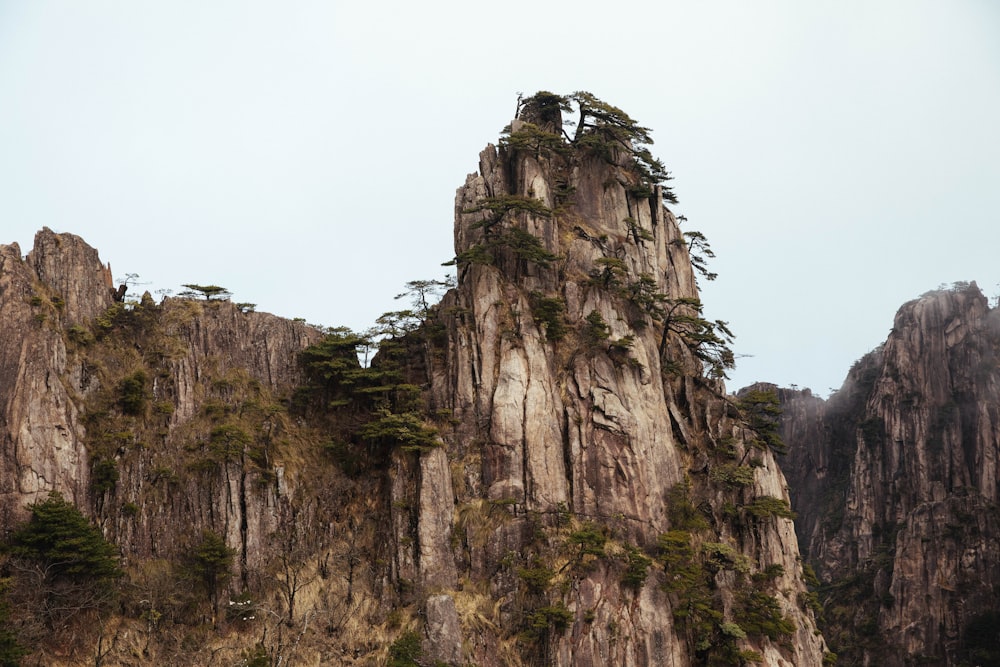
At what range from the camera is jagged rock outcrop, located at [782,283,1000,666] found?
89.9 m

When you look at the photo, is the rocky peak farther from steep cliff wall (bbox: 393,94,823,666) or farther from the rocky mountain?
steep cliff wall (bbox: 393,94,823,666)

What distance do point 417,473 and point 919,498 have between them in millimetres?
75824

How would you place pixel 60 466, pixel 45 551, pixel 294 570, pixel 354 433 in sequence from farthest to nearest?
pixel 354 433, pixel 294 570, pixel 60 466, pixel 45 551

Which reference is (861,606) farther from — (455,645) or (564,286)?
(455,645)

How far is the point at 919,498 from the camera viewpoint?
10106 centimetres

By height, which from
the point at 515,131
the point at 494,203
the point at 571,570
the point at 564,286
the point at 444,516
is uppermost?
the point at 515,131

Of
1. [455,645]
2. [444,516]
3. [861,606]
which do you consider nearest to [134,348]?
[444,516]

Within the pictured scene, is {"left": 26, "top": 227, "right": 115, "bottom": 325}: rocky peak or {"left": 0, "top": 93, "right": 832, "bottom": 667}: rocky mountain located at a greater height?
{"left": 26, "top": 227, "right": 115, "bottom": 325}: rocky peak

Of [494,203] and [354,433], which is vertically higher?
[494,203]

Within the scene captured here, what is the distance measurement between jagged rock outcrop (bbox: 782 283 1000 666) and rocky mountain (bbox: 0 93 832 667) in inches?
1789

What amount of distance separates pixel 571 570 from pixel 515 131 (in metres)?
27.9

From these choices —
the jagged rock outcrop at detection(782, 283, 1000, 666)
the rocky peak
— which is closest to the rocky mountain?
the rocky peak

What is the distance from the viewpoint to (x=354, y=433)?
167ft

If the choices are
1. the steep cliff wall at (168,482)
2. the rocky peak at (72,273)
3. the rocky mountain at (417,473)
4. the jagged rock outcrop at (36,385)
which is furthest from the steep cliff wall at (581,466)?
the rocky peak at (72,273)
